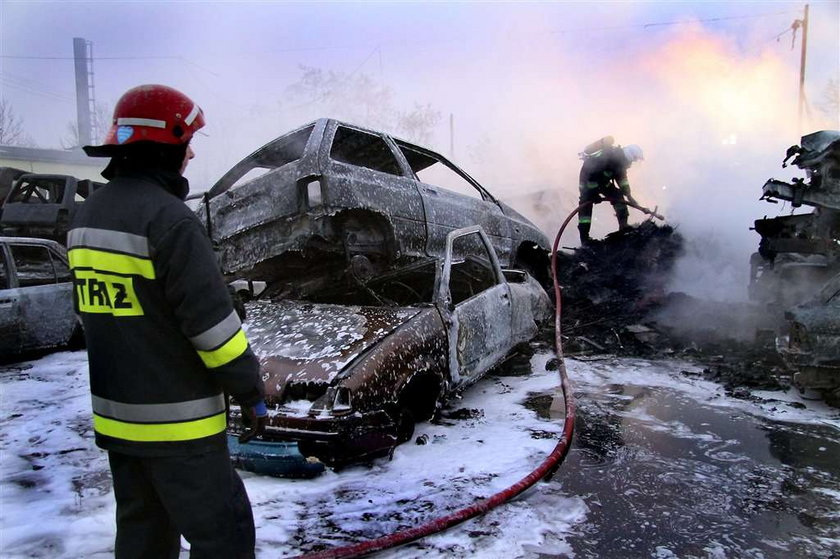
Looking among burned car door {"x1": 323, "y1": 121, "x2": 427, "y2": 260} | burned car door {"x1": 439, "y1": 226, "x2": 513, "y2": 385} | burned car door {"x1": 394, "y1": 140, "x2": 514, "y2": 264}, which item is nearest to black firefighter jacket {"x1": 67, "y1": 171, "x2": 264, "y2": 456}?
burned car door {"x1": 439, "y1": 226, "x2": 513, "y2": 385}

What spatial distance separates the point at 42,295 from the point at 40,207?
3.82 metres

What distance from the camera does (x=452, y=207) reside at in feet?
19.7

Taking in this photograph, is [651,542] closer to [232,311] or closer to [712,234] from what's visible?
[232,311]

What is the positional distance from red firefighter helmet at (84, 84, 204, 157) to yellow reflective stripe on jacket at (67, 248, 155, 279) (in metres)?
0.32

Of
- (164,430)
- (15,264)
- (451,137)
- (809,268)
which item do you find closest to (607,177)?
(809,268)

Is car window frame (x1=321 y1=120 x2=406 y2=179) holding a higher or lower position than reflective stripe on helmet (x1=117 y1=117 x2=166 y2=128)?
higher

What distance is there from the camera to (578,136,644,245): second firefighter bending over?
924cm

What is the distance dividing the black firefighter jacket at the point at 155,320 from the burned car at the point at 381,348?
55.6 inches

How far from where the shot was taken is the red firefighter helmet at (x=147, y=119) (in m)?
1.66

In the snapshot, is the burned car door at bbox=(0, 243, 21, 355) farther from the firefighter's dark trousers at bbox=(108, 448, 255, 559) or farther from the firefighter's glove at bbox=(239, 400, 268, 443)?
the firefighter's glove at bbox=(239, 400, 268, 443)

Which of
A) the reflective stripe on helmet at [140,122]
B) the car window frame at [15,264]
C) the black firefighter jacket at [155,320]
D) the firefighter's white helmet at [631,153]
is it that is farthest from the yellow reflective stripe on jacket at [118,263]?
the firefighter's white helmet at [631,153]

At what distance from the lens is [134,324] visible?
1.60m

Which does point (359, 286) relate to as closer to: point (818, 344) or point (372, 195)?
point (372, 195)

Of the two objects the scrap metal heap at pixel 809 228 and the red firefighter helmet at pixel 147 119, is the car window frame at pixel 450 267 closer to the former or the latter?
the red firefighter helmet at pixel 147 119
